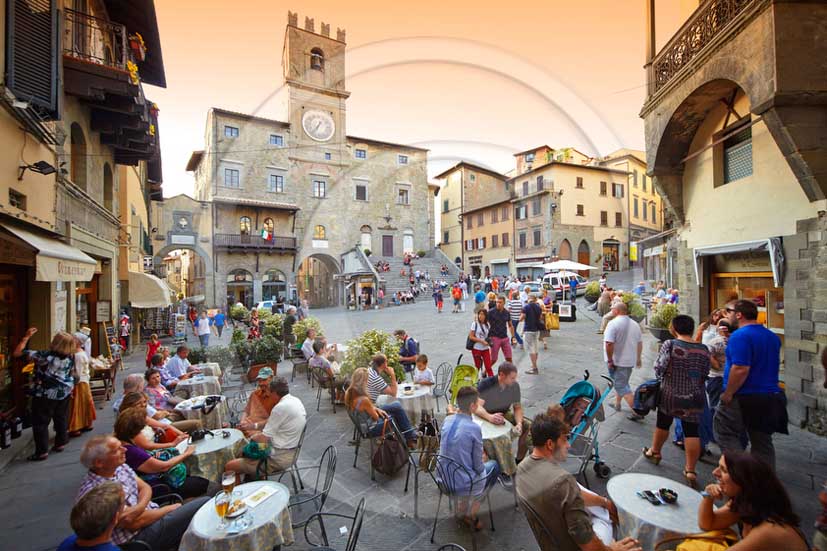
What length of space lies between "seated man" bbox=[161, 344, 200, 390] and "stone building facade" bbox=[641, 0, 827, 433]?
913 centimetres

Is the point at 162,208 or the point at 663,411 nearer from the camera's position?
the point at 663,411

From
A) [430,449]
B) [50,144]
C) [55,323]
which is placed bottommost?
[430,449]

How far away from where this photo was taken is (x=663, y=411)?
3684mm

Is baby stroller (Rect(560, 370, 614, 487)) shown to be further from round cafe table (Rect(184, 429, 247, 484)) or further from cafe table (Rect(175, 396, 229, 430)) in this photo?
cafe table (Rect(175, 396, 229, 430))

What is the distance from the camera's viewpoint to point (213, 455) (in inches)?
141

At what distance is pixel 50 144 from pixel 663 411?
386 inches

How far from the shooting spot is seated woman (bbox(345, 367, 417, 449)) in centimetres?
407

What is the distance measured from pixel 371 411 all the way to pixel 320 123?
47.9 feet

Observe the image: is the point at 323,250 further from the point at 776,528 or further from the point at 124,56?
the point at 776,528

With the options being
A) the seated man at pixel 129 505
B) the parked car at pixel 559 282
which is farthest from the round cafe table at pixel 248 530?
the parked car at pixel 559 282

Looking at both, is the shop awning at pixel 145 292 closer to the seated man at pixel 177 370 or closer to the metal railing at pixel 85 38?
the seated man at pixel 177 370

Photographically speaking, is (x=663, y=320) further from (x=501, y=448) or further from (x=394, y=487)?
(x=394, y=487)

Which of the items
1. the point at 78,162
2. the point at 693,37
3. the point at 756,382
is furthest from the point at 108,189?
the point at 693,37

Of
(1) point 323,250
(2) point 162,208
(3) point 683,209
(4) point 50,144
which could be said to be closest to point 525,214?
(1) point 323,250
